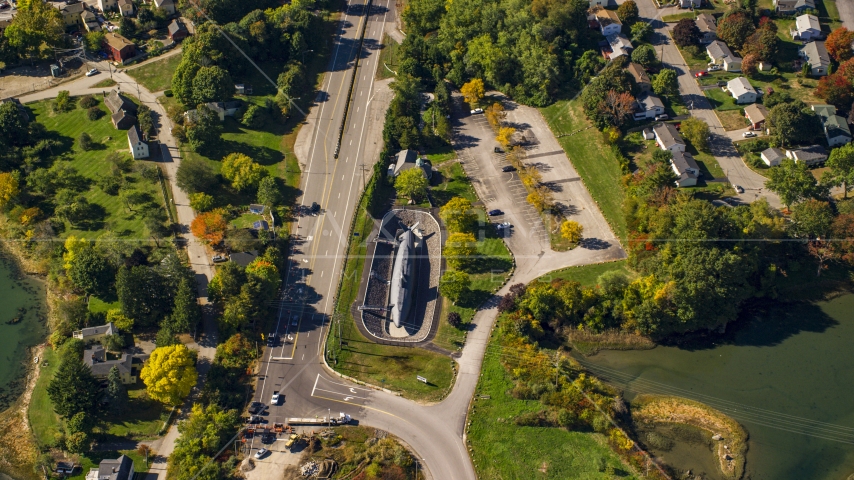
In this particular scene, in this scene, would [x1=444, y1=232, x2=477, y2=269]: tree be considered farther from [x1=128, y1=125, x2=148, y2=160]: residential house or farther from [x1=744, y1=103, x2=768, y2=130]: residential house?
[x1=744, y1=103, x2=768, y2=130]: residential house

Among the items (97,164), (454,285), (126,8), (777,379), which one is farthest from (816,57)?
(126,8)

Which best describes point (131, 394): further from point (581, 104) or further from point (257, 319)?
point (581, 104)

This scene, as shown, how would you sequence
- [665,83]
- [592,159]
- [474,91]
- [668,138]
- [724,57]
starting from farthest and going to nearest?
[724,57] < [474,91] < [665,83] < [592,159] < [668,138]

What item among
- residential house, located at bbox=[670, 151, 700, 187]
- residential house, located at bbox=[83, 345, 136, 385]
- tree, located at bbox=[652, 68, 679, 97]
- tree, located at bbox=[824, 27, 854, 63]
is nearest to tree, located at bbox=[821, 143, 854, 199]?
residential house, located at bbox=[670, 151, 700, 187]

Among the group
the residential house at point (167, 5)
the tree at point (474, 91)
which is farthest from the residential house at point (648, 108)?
the residential house at point (167, 5)

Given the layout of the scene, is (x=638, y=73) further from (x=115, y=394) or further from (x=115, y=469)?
(x=115, y=469)

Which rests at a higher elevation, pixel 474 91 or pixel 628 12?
pixel 628 12

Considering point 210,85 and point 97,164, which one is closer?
point 97,164

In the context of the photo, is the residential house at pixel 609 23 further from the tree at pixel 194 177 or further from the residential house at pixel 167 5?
the residential house at pixel 167 5
